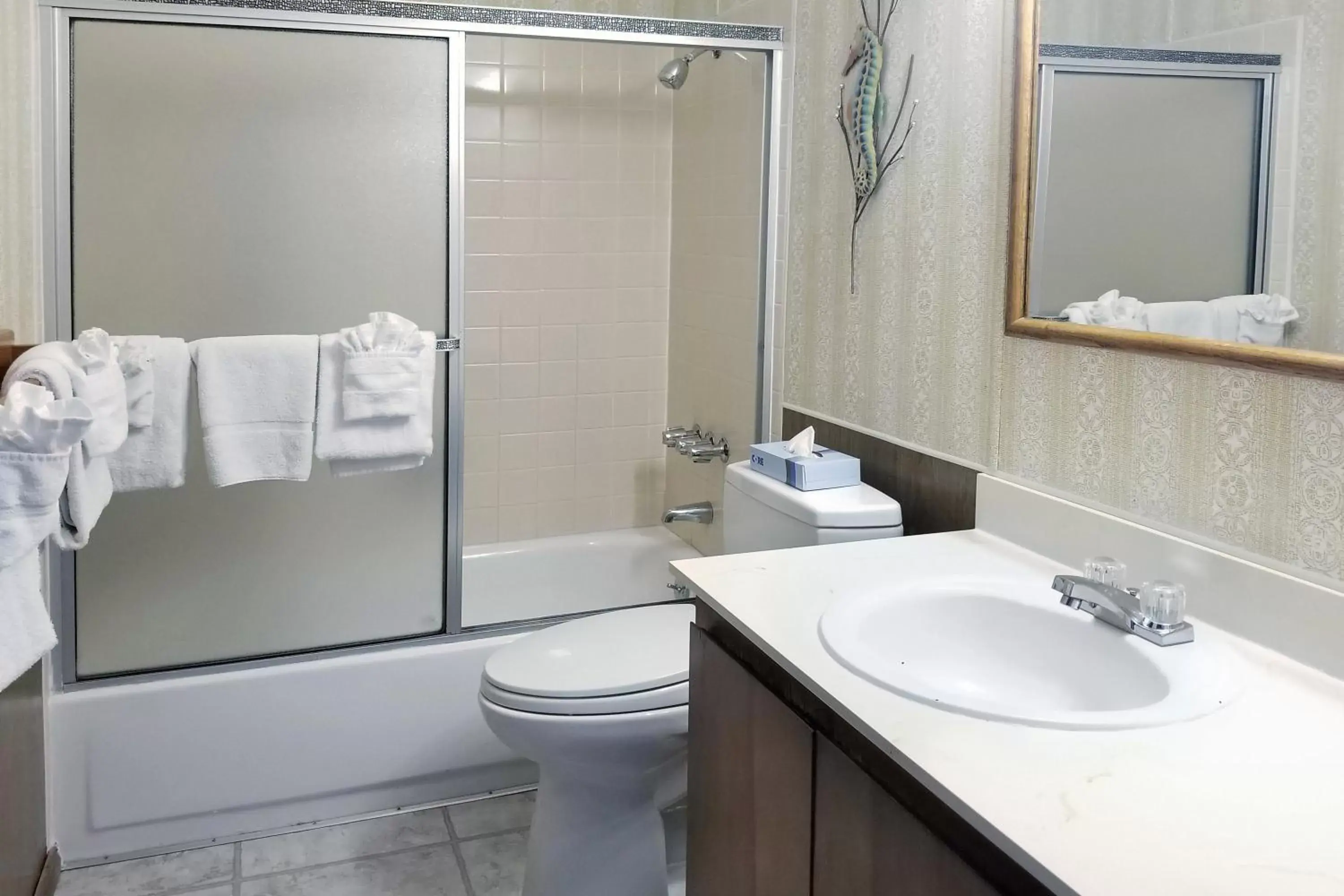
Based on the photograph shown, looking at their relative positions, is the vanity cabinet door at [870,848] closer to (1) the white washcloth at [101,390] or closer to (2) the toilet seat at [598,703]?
(2) the toilet seat at [598,703]

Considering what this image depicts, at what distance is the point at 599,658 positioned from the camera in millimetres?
1921

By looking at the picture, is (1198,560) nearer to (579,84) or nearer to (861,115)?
(861,115)

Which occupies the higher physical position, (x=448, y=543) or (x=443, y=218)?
(x=443, y=218)

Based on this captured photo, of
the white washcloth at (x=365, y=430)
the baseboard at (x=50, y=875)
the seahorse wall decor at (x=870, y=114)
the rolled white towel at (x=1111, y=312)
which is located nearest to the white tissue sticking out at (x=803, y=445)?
the seahorse wall decor at (x=870, y=114)

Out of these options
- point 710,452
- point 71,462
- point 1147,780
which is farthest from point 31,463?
point 710,452

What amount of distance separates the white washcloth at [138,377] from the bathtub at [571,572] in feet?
3.91

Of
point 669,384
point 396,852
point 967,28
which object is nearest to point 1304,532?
point 967,28

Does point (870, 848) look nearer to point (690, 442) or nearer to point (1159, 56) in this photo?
point (1159, 56)

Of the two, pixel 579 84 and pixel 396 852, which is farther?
pixel 579 84

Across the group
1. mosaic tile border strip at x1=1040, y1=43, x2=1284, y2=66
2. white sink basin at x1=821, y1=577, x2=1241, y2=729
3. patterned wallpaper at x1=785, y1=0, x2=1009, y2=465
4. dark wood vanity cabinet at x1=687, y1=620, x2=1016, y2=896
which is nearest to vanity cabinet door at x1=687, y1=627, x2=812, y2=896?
dark wood vanity cabinet at x1=687, y1=620, x2=1016, y2=896

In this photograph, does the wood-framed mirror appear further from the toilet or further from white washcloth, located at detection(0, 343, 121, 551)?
white washcloth, located at detection(0, 343, 121, 551)

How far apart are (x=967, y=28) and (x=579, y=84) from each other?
4.99 ft

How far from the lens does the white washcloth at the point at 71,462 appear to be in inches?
52.7

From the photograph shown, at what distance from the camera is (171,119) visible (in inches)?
79.0
